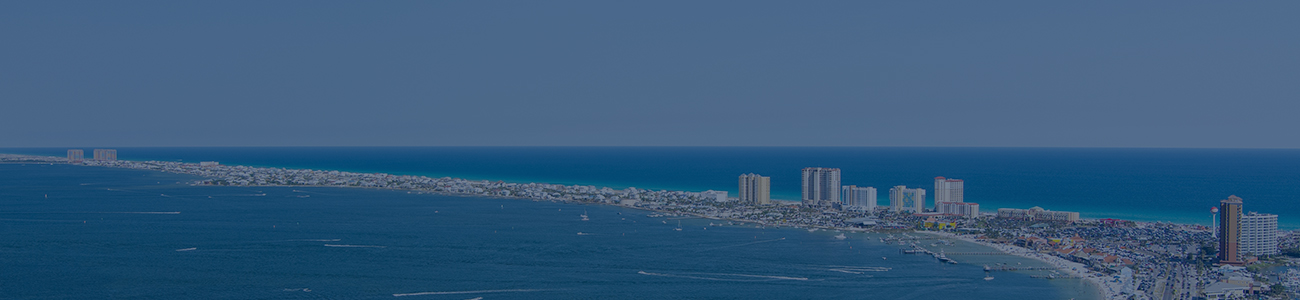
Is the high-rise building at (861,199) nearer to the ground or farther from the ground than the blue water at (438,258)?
farther from the ground

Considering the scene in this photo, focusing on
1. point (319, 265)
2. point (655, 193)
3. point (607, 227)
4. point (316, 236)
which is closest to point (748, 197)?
point (655, 193)

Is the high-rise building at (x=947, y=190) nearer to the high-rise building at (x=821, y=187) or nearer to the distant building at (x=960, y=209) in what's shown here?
the distant building at (x=960, y=209)

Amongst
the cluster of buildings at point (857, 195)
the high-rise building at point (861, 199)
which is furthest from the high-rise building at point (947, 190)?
the high-rise building at point (861, 199)

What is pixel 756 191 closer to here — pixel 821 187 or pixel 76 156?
pixel 821 187

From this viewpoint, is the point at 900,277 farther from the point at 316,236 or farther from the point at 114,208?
the point at 114,208

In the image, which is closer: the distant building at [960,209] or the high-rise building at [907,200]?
the distant building at [960,209]

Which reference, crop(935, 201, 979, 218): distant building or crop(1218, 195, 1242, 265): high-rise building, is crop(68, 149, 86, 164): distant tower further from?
crop(1218, 195, 1242, 265): high-rise building
